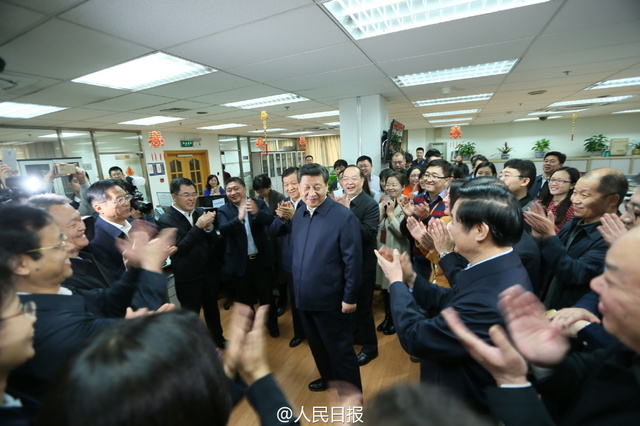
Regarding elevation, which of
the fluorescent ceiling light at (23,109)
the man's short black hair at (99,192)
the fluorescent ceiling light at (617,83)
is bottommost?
the man's short black hair at (99,192)

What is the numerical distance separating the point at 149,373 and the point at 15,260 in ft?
2.57

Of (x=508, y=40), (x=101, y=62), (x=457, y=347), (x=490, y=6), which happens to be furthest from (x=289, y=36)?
(x=457, y=347)

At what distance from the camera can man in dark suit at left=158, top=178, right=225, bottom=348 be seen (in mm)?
2180

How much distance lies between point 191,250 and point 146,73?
1998 mm

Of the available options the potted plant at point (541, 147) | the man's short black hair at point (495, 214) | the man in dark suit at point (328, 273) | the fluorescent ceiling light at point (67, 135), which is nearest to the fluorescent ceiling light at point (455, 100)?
the man in dark suit at point (328, 273)

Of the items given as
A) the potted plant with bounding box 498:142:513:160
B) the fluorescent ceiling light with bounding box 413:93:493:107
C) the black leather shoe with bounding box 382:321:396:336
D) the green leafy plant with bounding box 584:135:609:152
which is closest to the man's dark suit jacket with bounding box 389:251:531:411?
the black leather shoe with bounding box 382:321:396:336

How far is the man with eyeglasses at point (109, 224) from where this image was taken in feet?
5.69

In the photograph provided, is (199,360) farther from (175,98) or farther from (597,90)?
(597,90)

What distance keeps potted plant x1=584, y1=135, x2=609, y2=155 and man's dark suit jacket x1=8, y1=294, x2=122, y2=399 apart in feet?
44.8

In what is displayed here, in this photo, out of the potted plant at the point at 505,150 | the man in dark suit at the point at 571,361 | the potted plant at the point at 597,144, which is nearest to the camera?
the man in dark suit at the point at 571,361

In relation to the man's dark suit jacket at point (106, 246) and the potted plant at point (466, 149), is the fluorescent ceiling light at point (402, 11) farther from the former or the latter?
the potted plant at point (466, 149)

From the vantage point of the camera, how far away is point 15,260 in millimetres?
837

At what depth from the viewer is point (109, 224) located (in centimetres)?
176

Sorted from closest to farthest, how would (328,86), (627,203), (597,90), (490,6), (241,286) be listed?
(627,203)
(490,6)
(241,286)
(328,86)
(597,90)
